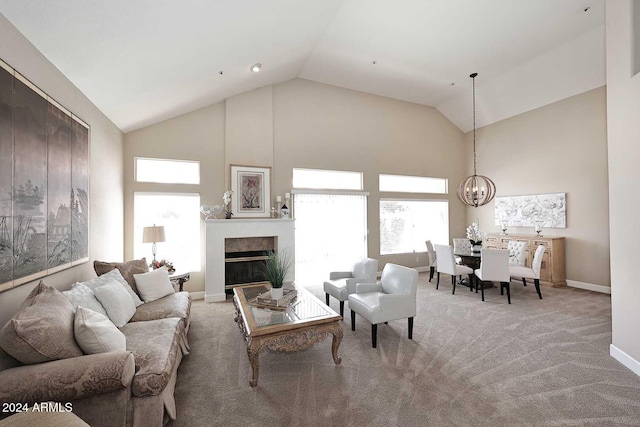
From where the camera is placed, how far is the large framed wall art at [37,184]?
73.9 inches

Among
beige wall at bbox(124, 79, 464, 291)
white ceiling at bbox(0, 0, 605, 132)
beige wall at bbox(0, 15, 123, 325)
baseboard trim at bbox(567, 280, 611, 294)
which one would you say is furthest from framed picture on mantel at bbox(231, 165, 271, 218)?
baseboard trim at bbox(567, 280, 611, 294)

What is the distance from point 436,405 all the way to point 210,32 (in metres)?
4.22

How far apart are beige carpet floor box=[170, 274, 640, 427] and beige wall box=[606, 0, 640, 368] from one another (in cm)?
41

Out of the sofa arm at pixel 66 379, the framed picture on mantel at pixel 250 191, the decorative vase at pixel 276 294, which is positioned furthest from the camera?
the framed picture on mantel at pixel 250 191

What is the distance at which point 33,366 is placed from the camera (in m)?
1.56

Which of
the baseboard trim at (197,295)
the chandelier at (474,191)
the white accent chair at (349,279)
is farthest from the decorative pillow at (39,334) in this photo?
the chandelier at (474,191)

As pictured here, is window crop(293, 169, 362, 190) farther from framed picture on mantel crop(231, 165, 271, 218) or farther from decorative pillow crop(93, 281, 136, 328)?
decorative pillow crop(93, 281, 136, 328)

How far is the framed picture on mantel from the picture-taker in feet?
17.0

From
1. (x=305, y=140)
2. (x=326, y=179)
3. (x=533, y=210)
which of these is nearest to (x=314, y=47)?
(x=305, y=140)

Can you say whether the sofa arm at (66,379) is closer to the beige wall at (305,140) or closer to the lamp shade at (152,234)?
the lamp shade at (152,234)

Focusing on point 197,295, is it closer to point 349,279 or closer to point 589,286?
point 349,279

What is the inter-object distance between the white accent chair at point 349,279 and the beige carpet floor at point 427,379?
409 millimetres

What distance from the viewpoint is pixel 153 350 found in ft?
6.68

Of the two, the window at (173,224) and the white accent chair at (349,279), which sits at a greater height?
the window at (173,224)
